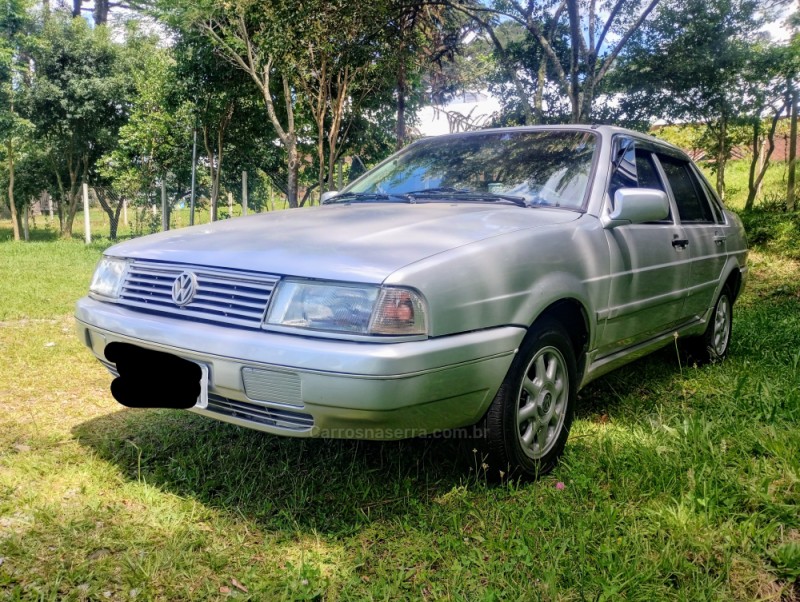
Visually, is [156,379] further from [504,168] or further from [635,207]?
[635,207]

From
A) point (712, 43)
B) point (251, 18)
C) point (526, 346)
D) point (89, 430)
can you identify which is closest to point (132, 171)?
point (251, 18)

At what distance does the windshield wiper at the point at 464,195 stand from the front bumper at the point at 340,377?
82 centimetres

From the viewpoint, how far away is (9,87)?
1745cm

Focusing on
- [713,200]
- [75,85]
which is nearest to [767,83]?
[713,200]

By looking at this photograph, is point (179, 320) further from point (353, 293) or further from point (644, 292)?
point (644, 292)

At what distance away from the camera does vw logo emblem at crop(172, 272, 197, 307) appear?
7.15ft

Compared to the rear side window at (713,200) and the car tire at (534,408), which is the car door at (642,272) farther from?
the rear side window at (713,200)

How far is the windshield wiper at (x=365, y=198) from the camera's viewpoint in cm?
306

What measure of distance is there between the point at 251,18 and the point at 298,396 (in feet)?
32.9

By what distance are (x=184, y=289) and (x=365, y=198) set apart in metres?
1.27

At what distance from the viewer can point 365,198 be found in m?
3.21

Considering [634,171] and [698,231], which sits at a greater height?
[634,171]

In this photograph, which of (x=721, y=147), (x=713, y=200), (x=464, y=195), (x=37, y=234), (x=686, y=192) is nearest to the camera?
(x=464, y=195)

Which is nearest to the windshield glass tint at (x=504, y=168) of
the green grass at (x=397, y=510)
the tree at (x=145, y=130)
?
the green grass at (x=397, y=510)
